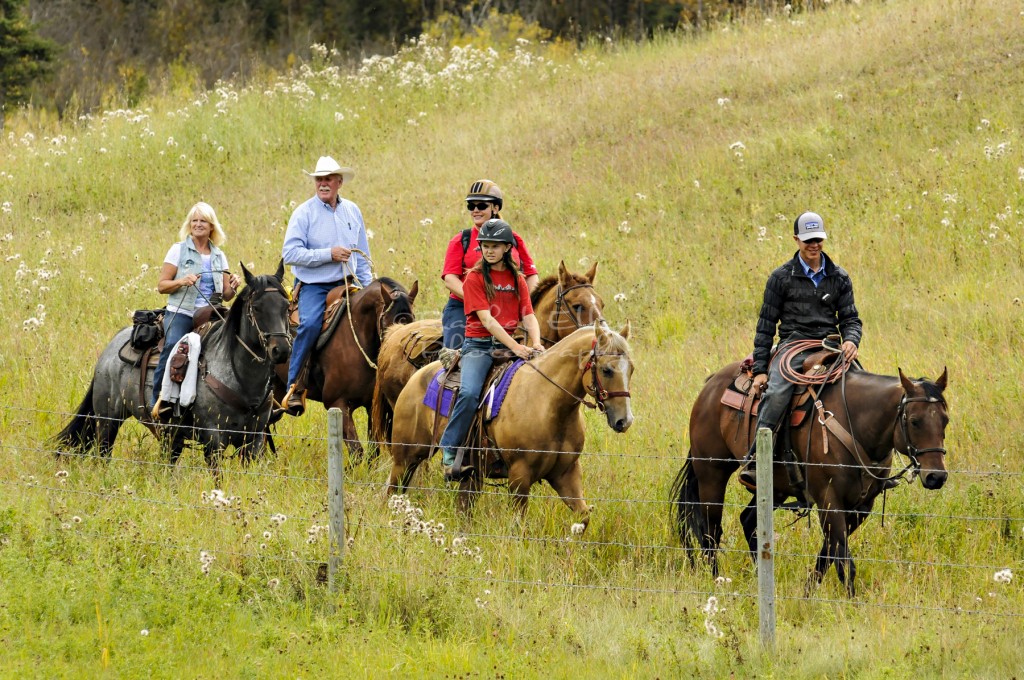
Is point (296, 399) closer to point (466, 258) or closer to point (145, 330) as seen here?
point (145, 330)

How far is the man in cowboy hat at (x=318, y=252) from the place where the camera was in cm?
1241

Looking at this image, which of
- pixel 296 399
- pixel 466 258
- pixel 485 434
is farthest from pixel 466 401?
pixel 296 399

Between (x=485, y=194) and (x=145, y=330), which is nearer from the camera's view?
(x=485, y=194)

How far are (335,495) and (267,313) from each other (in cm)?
306

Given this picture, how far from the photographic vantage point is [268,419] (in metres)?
11.3

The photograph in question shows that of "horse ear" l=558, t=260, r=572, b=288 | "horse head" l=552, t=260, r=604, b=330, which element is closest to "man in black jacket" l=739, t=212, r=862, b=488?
"horse head" l=552, t=260, r=604, b=330

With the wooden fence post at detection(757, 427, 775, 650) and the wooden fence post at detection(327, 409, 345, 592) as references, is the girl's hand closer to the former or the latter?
the wooden fence post at detection(327, 409, 345, 592)

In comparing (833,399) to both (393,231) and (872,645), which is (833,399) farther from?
(393,231)

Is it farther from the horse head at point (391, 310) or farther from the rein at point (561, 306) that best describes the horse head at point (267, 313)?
the rein at point (561, 306)

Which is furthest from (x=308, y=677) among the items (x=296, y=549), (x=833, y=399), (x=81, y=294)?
(x=81, y=294)

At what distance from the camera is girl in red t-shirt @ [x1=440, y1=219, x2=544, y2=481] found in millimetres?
9633

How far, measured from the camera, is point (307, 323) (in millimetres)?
12719

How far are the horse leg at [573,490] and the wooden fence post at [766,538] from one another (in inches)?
91.0

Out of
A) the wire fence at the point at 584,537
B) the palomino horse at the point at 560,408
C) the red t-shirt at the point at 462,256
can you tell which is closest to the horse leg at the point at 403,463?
the wire fence at the point at 584,537
